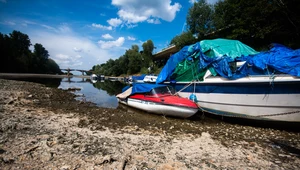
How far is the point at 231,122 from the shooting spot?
875 centimetres

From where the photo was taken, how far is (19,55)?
72625 millimetres

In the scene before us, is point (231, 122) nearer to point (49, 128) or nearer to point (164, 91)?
point (164, 91)

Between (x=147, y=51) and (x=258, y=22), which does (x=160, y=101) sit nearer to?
(x=258, y=22)

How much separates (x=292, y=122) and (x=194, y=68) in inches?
235

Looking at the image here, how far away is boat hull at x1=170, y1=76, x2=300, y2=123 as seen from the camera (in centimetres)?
675

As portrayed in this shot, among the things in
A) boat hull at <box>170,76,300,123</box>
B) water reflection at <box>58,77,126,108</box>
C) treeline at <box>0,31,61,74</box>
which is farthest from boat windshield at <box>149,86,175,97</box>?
treeline at <box>0,31,61,74</box>

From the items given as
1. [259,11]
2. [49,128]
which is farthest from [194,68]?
[259,11]

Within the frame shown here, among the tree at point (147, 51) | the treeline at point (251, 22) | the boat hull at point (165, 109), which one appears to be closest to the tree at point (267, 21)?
the treeline at point (251, 22)

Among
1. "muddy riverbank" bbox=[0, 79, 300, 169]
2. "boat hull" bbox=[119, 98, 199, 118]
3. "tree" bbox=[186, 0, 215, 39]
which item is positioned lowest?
"muddy riverbank" bbox=[0, 79, 300, 169]

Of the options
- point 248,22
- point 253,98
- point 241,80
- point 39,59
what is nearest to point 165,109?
point 241,80

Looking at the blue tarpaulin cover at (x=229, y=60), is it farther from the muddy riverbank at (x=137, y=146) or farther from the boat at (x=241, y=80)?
the muddy riverbank at (x=137, y=146)

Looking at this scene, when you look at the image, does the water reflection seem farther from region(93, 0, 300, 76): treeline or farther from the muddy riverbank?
region(93, 0, 300, 76): treeline

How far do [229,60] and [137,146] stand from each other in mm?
7434

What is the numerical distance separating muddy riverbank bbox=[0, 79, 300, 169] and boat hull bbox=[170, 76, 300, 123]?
3.10 feet
